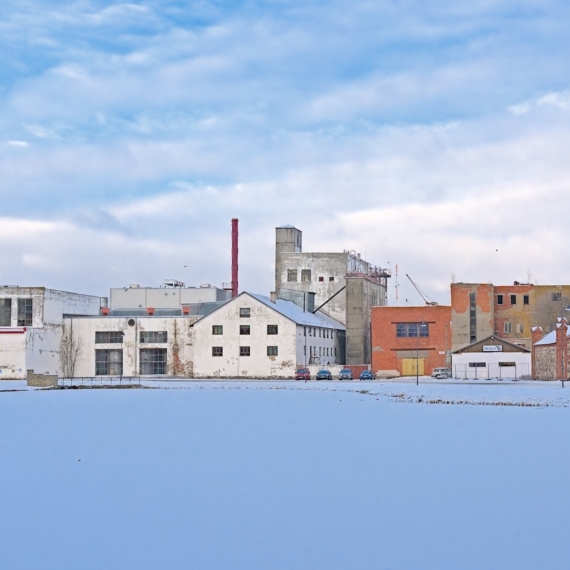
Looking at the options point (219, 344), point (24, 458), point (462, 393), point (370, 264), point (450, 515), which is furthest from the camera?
point (370, 264)

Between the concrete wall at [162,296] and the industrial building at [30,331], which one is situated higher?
the concrete wall at [162,296]

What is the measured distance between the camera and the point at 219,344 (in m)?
91.1

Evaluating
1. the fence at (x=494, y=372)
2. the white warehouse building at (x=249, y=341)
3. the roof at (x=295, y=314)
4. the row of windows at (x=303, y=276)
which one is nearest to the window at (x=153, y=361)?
the white warehouse building at (x=249, y=341)

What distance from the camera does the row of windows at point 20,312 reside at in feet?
301

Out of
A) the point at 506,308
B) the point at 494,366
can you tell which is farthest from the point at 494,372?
the point at 506,308

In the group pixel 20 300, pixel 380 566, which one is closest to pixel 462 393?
pixel 380 566

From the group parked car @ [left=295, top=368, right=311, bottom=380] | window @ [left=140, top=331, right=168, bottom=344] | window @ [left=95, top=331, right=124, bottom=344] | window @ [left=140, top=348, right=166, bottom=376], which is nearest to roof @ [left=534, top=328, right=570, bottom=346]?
parked car @ [left=295, top=368, right=311, bottom=380]

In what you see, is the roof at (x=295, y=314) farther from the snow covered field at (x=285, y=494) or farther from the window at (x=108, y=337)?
the snow covered field at (x=285, y=494)

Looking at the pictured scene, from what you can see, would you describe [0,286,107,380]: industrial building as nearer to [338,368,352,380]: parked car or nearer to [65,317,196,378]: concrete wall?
[65,317,196,378]: concrete wall

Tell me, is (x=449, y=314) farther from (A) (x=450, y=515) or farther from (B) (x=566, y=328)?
(A) (x=450, y=515)

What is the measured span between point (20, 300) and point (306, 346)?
28760mm

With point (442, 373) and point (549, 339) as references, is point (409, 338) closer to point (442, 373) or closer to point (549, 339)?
point (442, 373)

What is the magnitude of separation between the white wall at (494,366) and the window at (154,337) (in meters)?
29.3

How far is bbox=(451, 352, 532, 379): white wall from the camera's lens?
270ft
